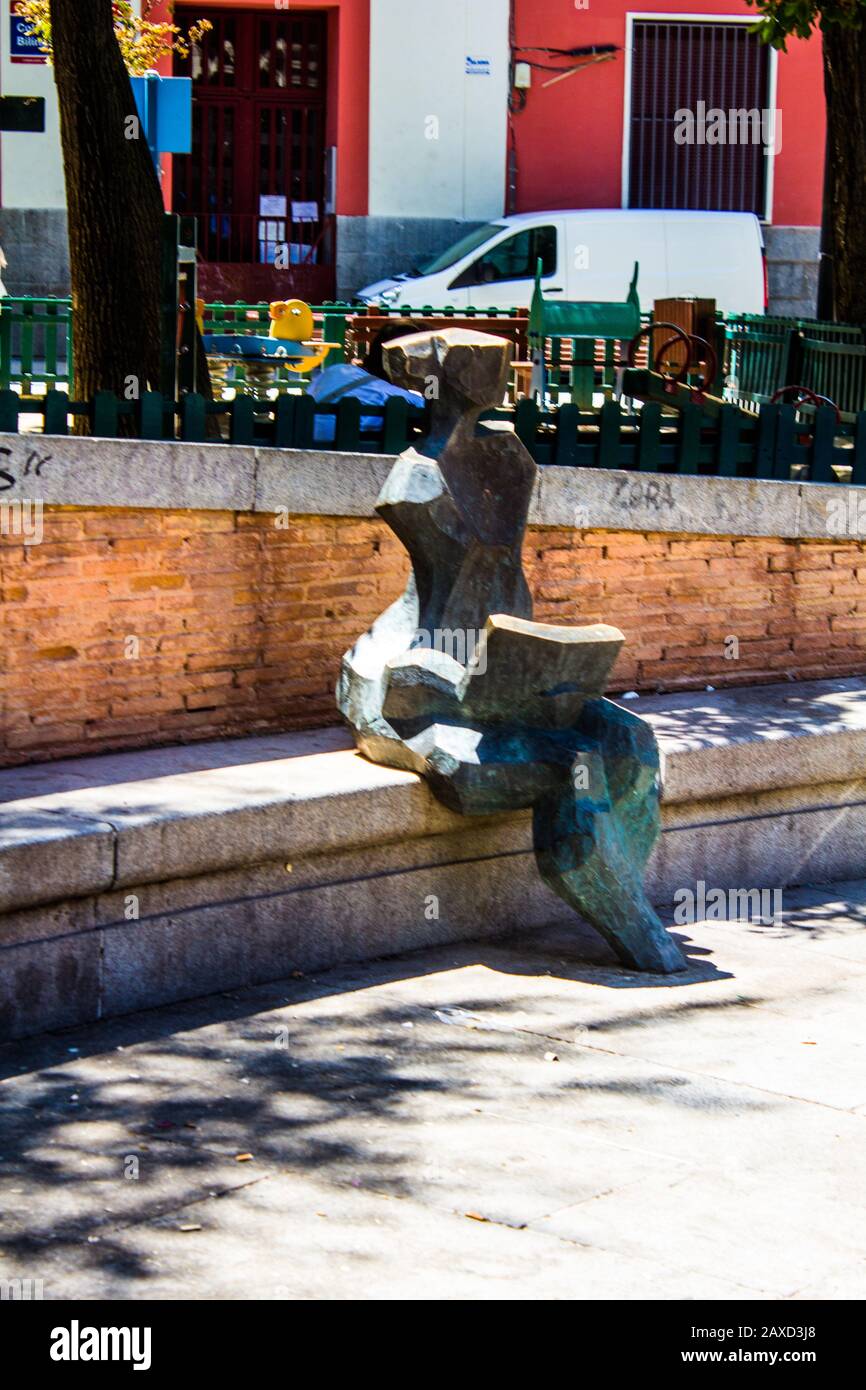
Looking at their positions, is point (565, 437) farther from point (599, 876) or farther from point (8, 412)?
point (8, 412)

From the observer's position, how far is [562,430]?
872 cm

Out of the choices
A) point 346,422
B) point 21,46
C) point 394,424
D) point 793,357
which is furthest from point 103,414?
point 21,46

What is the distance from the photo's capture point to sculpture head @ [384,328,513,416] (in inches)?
287

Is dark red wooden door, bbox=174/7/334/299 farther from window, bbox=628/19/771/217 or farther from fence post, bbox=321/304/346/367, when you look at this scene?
fence post, bbox=321/304/346/367

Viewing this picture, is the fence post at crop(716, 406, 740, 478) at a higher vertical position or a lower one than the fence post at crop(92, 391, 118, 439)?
lower

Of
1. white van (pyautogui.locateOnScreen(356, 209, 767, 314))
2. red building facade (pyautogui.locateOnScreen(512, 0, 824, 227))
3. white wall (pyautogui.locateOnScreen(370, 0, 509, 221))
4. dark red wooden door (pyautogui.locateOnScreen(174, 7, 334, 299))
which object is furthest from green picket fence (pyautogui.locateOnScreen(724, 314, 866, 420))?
dark red wooden door (pyautogui.locateOnScreen(174, 7, 334, 299))

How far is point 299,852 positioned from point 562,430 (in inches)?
106

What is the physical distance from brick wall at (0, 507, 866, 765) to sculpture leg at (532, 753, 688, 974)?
1410 mm

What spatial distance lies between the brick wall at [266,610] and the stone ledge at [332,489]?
64mm

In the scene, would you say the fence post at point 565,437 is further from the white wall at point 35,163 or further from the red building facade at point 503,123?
the red building facade at point 503,123

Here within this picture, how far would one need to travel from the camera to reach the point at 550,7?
2375cm

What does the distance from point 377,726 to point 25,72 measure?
1607cm
